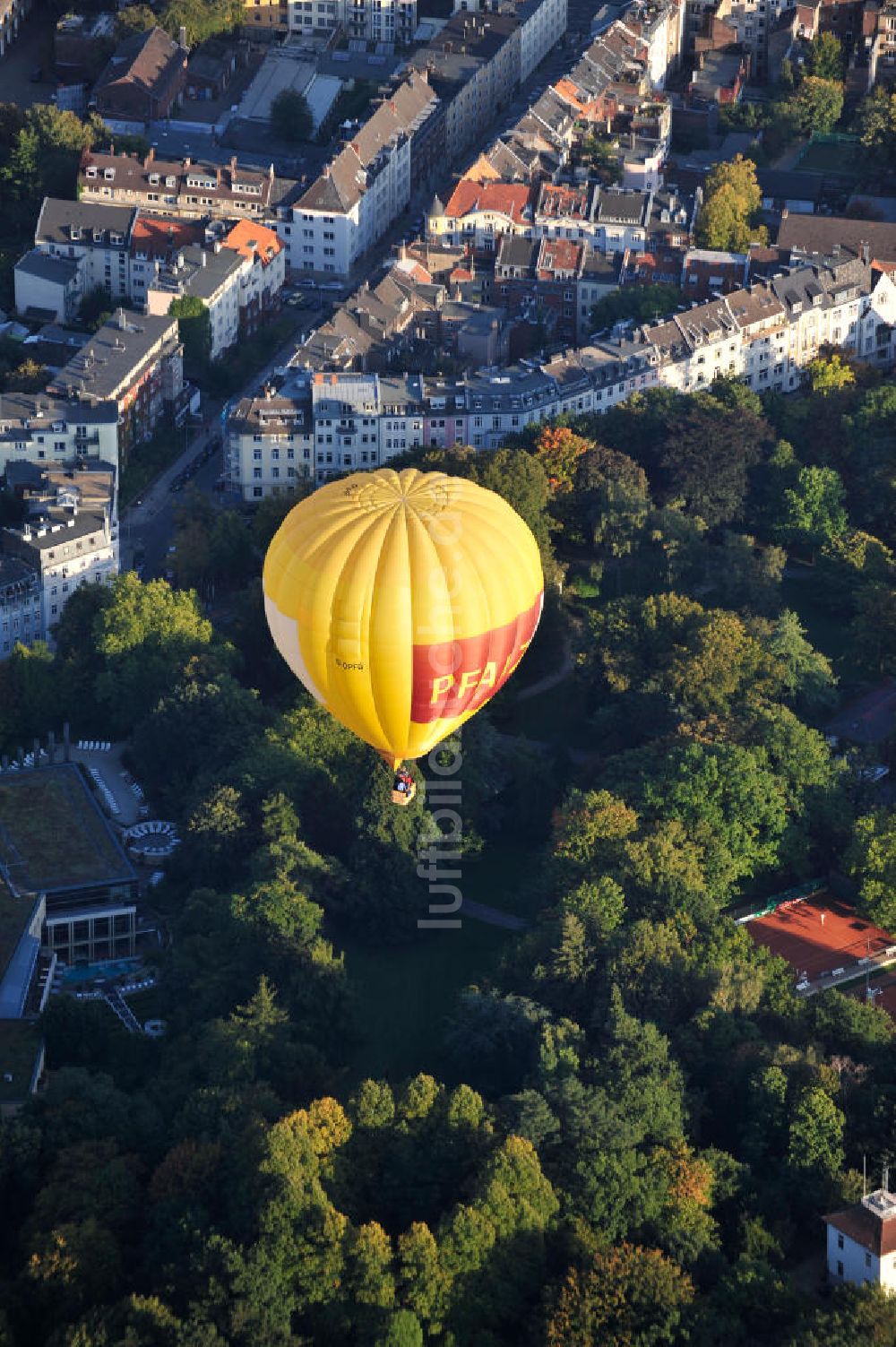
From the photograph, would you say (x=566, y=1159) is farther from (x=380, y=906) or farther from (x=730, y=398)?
(x=730, y=398)

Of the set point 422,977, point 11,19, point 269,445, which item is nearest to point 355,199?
point 269,445

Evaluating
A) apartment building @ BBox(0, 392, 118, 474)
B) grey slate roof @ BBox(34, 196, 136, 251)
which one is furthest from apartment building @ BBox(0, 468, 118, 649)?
grey slate roof @ BBox(34, 196, 136, 251)

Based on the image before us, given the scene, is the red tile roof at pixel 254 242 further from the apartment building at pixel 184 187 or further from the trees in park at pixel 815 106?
the trees in park at pixel 815 106

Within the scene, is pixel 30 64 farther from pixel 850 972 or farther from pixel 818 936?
pixel 850 972

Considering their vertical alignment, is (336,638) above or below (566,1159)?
above

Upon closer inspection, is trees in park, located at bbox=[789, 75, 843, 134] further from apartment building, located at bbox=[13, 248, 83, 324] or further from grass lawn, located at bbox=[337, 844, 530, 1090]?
grass lawn, located at bbox=[337, 844, 530, 1090]

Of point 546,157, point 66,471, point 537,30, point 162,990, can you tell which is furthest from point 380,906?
point 537,30

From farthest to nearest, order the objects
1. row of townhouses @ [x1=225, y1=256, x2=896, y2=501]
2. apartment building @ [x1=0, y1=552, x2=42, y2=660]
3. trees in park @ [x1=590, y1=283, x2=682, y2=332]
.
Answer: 1. trees in park @ [x1=590, y1=283, x2=682, y2=332]
2. row of townhouses @ [x1=225, y1=256, x2=896, y2=501]
3. apartment building @ [x1=0, y1=552, x2=42, y2=660]
